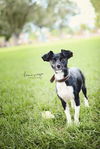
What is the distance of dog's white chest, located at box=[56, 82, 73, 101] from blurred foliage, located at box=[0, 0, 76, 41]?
0.27 meters

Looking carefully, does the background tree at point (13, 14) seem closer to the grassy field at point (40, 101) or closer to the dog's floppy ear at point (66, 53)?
the grassy field at point (40, 101)

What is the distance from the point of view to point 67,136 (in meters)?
1.15

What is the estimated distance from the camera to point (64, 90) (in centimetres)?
117

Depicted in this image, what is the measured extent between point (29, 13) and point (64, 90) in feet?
1.13

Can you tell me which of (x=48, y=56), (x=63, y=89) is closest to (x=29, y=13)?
(x=48, y=56)

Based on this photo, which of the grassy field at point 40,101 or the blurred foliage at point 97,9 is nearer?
the grassy field at point 40,101

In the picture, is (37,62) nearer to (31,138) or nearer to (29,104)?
(29,104)

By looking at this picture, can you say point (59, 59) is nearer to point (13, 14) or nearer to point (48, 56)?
point (48, 56)

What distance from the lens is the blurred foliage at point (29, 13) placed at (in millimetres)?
1267

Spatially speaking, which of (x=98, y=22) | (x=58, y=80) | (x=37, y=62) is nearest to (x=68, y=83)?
(x=58, y=80)

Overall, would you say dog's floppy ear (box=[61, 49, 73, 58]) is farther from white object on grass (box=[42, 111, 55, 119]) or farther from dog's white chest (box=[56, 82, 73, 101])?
white object on grass (box=[42, 111, 55, 119])

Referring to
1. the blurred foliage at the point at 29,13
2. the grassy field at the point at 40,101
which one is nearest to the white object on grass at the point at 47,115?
the grassy field at the point at 40,101

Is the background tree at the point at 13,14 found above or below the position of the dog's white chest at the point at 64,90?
above

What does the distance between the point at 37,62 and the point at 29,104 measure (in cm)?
17
